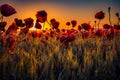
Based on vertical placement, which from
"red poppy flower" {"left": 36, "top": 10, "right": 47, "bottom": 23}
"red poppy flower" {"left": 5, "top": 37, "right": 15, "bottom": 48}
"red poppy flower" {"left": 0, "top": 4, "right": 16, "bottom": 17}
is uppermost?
"red poppy flower" {"left": 0, "top": 4, "right": 16, "bottom": 17}

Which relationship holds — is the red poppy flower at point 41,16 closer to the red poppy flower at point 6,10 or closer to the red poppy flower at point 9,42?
the red poppy flower at point 6,10

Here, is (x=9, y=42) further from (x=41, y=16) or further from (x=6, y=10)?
(x=41, y=16)

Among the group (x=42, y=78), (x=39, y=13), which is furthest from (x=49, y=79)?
(x=39, y=13)

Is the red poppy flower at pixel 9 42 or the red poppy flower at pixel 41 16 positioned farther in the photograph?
the red poppy flower at pixel 41 16

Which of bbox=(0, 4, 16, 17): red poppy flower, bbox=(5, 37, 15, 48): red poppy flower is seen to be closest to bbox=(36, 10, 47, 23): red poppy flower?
bbox=(0, 4, 16, 17): red poppy flower

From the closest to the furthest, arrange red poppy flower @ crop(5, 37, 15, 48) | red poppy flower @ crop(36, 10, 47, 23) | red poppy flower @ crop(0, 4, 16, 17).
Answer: red poppy flower @ crop(5, 37, 15, 48)
red poppy flower @ crop(0, 4, 16, 17)
red poppy flower @ crop(36, 10, 47, 23)

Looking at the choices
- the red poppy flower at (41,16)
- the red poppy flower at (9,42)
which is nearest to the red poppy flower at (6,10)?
the red poppy flower at (9,42)

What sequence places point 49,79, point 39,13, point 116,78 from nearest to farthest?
point 49,79
point 116,78
point 39,13

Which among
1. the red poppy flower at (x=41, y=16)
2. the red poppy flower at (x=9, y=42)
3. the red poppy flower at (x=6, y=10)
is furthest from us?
the red poppy flower at (x=41, y=16)

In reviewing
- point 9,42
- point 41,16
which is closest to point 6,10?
point 9,42

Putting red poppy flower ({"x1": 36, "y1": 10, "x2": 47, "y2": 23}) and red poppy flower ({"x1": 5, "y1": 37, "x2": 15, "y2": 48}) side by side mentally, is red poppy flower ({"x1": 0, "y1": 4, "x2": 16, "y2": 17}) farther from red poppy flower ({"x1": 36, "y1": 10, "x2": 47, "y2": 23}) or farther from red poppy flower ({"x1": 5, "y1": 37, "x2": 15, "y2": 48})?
red poppy flower ({"x1": 36, "y1": 10, "x2": 47, "y2": 23})

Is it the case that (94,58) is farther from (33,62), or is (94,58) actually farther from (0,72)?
(0,72)

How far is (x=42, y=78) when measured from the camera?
9.92 ft

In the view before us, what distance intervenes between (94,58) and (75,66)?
617mm
